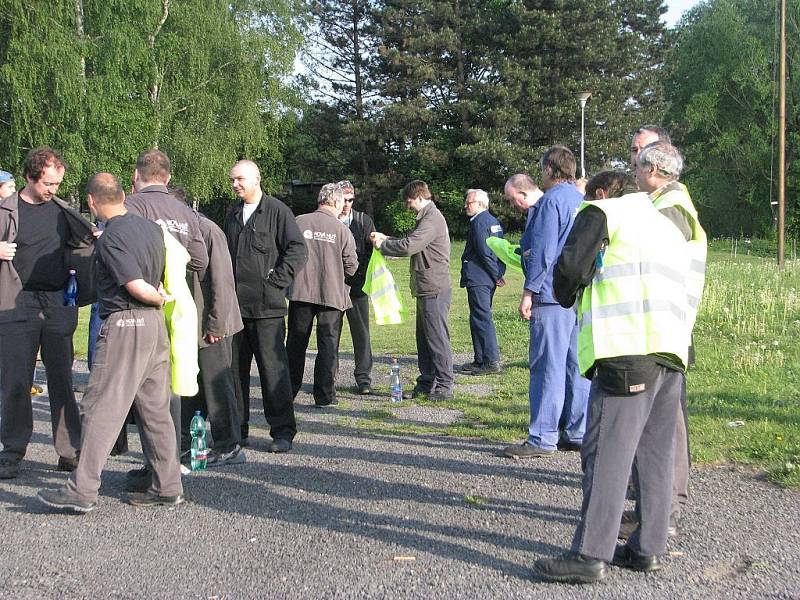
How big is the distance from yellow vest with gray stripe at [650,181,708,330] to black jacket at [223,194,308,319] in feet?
11.1

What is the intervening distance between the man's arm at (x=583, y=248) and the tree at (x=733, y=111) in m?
56.5

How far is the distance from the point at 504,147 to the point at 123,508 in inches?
1700

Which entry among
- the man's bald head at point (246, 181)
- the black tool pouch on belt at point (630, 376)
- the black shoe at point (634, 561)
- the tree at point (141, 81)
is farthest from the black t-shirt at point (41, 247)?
the tree at point (141, 81)

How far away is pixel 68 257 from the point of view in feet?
21.7

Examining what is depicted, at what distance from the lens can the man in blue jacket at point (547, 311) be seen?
6.67 metres

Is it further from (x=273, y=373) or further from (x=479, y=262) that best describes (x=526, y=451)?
(x=479, y=262)

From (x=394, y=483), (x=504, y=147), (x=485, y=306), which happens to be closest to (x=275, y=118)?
(x=504, y=147)

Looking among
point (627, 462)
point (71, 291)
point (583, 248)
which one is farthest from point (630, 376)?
point (71, 291)

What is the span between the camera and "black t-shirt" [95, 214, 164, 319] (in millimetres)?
5387

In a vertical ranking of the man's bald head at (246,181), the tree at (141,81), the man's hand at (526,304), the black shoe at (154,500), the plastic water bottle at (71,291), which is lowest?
the black shoe at (154,500)

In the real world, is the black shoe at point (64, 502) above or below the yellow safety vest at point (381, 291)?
below

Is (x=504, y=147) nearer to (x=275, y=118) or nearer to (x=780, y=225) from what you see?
(x=275, y=118)

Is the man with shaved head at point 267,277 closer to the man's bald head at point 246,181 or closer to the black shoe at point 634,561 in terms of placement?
the man's bald head at point 246,181

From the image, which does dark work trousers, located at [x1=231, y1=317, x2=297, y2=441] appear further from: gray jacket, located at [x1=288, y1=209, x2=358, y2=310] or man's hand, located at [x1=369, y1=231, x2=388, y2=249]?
man's hand, located at [x1=369, y1=231, x2=388, y2=249]
